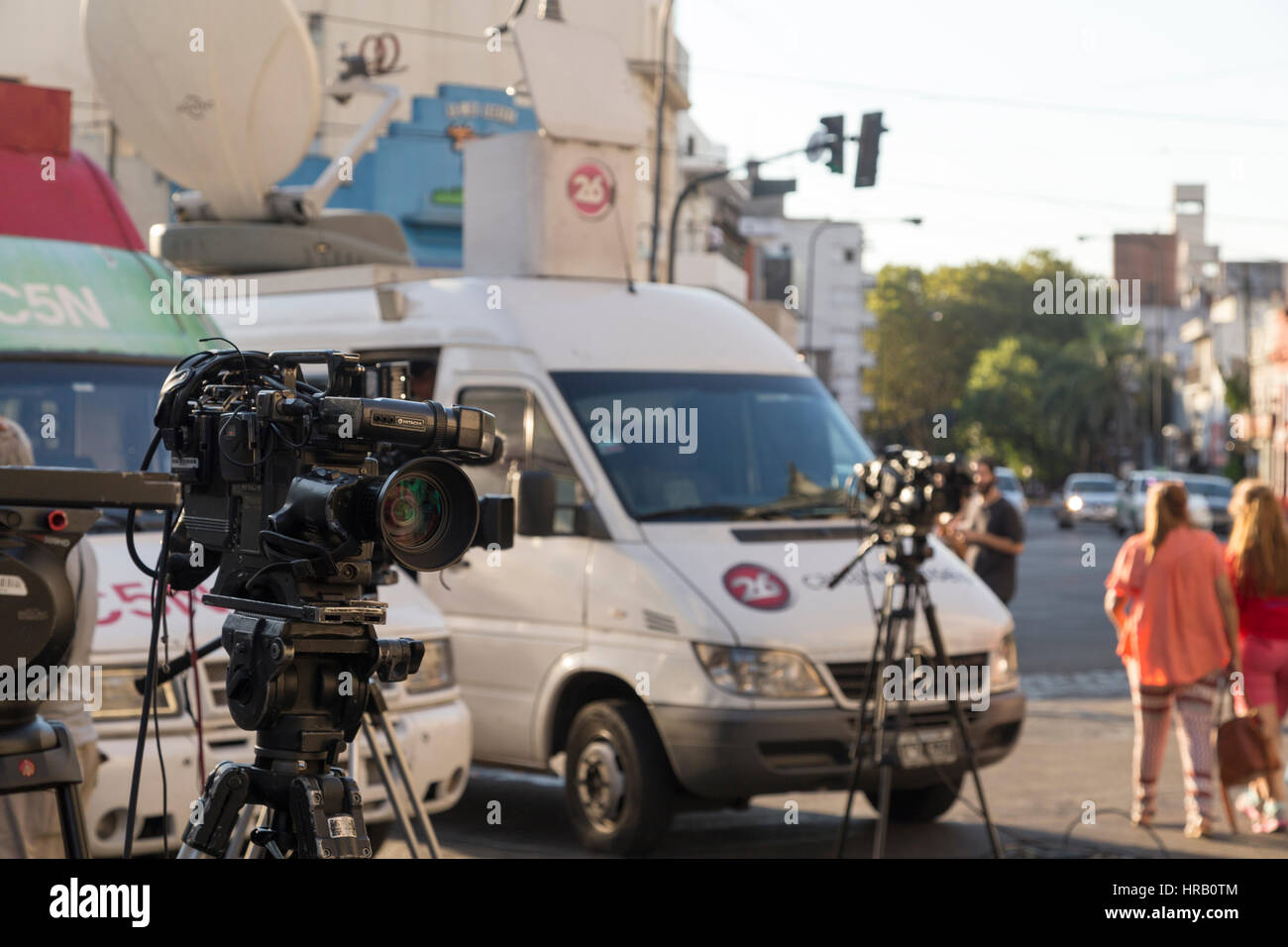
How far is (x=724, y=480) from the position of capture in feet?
27.8

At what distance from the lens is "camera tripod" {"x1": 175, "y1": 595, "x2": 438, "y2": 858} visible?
3381mm

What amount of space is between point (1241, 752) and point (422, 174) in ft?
83.9

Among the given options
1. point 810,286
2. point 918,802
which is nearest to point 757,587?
point 918,802

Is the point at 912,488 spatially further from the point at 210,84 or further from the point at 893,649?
the point at 210,84

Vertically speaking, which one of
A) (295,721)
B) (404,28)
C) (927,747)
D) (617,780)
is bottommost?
(617,780)

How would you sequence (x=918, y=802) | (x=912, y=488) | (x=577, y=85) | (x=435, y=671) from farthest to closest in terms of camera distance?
(x=577, y=85) → (x=918, y=802) → (x=435, y=671) → (x=912, y=488)

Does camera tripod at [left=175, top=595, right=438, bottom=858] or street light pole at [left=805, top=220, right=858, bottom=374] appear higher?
street light pole at [left=805, top=220, right=858, bottom=374]

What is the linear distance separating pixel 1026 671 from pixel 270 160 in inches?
328

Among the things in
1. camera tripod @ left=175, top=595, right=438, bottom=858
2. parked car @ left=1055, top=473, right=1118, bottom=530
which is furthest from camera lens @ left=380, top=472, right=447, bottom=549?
parked car @ left=1055, top=473, right=1118, bottom=530

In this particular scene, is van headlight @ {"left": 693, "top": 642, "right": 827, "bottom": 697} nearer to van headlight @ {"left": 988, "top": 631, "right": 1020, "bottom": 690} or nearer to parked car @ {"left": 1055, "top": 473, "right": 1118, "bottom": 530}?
van headlight @ {"left": 988, "top": 631, "right": 1020, "bottom": 690}

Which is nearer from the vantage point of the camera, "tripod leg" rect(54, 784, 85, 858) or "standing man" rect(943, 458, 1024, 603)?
"tripod leg" rect(54, 784, 85, 858)

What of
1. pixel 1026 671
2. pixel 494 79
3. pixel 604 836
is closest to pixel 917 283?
pixel 494 79

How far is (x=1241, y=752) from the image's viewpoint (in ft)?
27.7

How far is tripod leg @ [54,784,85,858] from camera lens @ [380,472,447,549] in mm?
1138
